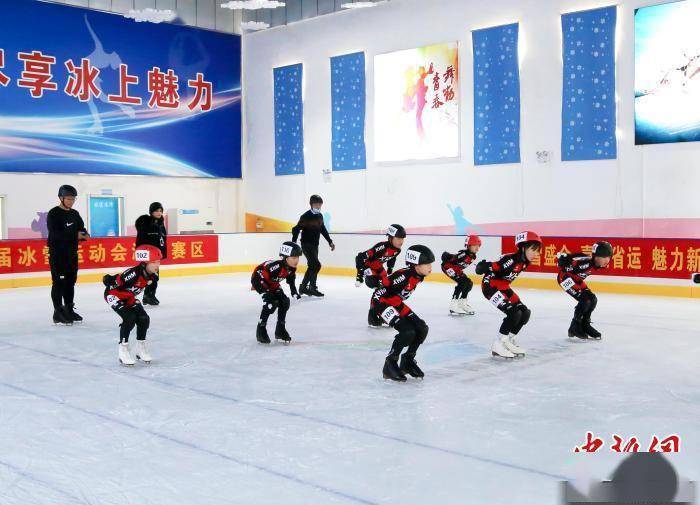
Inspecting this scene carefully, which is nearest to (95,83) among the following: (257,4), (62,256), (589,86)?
(257,4)

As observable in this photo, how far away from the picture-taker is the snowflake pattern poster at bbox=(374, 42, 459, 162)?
17.0 m

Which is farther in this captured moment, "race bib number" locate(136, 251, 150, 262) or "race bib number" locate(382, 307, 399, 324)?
"race bib number" locate(136, 251, 150, 262)

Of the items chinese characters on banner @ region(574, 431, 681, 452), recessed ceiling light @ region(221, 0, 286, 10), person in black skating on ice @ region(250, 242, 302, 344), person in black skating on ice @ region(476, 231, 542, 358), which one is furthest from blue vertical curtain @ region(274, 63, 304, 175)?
chinese characters on banner @ region(574, 431, 681, 452)

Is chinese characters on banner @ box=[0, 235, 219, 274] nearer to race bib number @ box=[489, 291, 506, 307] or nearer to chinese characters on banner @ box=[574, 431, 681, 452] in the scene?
race bib number @ box=[489, 291, 506, 307]

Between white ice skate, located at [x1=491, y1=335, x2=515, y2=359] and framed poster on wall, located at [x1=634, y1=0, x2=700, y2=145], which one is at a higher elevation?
framed poster on wall, located at [x1=634, y1=0, x2=700, y2=145]

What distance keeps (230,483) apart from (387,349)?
4060 mm

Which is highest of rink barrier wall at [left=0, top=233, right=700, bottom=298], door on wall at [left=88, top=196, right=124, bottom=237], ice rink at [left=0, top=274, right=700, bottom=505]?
door on wall at [left=88, top=196, right=124, bottom=237]

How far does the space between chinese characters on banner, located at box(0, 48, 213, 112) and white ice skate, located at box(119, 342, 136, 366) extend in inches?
495

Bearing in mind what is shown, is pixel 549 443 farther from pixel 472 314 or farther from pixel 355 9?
pixel 355 9

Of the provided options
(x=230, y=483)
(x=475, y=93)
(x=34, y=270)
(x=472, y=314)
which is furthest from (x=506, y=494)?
(x=475, y=93)

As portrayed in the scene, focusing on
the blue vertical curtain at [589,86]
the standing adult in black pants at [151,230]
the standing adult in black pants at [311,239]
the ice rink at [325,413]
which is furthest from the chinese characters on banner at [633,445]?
the blue vertical curtain at [589,86]

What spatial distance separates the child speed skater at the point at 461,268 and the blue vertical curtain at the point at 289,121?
10741 millimetres

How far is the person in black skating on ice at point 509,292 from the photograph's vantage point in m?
7.07

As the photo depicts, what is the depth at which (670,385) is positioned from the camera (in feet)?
19.3
